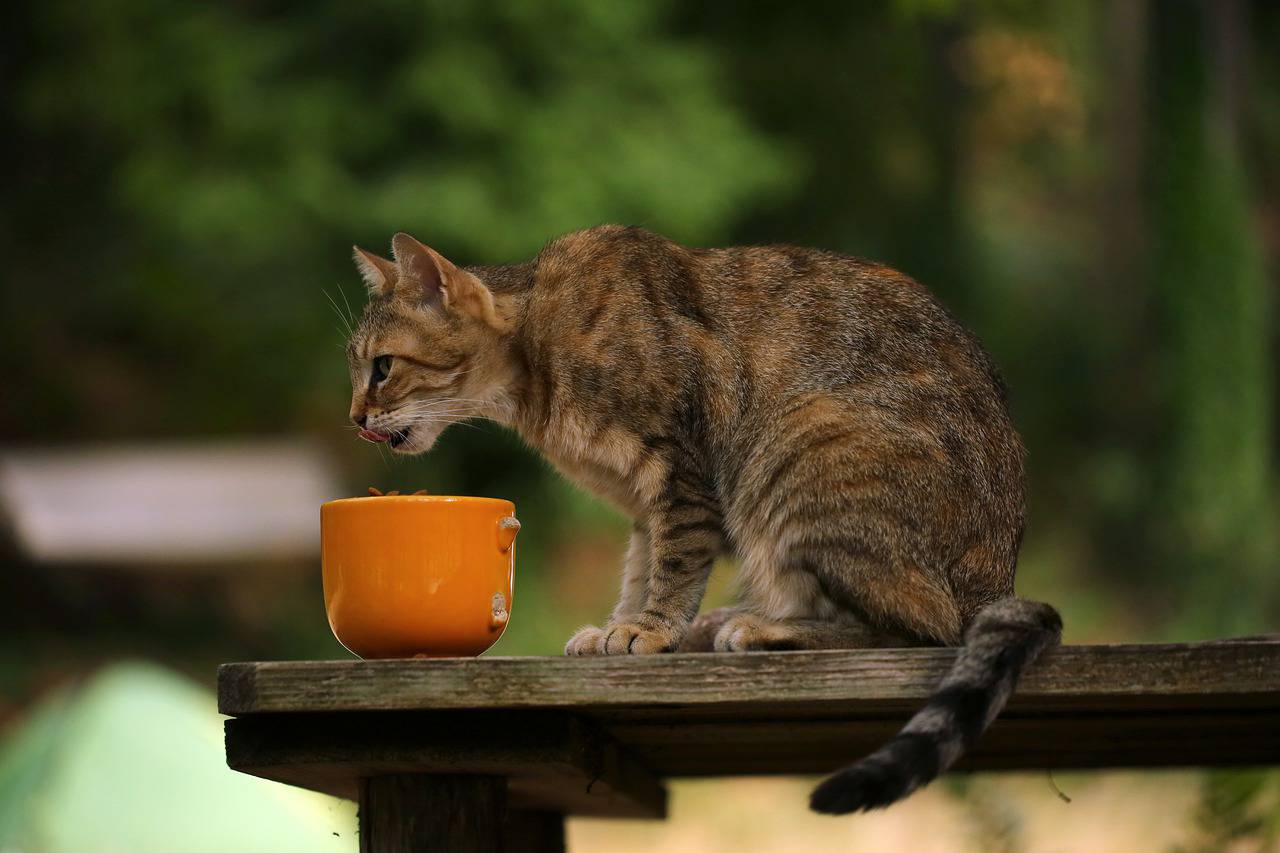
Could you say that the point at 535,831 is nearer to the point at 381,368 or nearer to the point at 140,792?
the point at 381,368

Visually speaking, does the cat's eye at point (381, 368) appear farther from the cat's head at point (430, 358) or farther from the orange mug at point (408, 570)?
the orange mug at point (408, 570)

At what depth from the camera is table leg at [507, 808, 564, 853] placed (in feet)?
8.48

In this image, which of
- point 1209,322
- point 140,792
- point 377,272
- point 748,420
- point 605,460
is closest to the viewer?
point 748,420

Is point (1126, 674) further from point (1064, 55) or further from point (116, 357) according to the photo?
point (1064, 55)

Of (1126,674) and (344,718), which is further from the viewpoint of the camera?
(344,718)

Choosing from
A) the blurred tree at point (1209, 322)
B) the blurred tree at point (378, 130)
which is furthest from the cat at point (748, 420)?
the blurred tree at point (1209, 322)

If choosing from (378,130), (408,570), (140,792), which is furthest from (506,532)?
(378,130)

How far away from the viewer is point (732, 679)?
181 cm

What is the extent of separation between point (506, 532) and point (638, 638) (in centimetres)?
Result: 45

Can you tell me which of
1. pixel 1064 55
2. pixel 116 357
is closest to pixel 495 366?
pixel 116 357

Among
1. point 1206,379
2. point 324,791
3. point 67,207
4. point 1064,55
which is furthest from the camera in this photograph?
point 1064,55

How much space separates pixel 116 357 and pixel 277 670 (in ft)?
40.1

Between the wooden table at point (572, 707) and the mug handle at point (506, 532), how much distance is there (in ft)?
0.70

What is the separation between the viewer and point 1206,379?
386 inches
